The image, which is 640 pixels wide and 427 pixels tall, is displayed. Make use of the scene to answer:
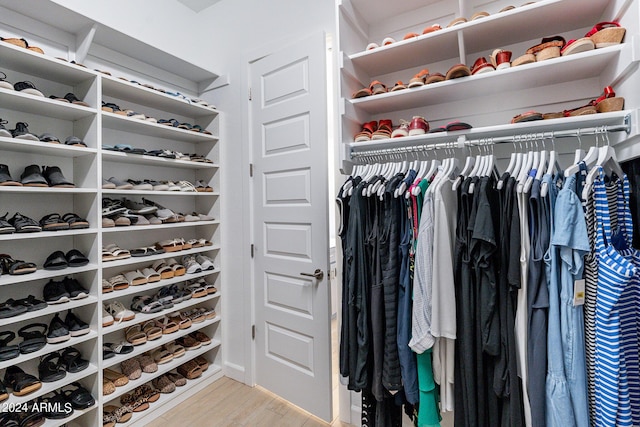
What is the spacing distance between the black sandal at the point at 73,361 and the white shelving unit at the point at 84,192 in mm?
27

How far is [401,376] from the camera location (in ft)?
4.12

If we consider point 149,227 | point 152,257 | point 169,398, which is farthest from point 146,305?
point 169,398

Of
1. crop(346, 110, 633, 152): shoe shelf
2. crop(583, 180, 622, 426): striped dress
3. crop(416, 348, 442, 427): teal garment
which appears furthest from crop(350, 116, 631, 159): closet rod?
crop(416, 348, 442, 427): teal garment

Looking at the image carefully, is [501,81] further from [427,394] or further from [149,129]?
[149,129]

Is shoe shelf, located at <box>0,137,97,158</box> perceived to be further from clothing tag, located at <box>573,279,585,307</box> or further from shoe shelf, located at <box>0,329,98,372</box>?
clothing tag, located at <box>573,279,585,307</box>

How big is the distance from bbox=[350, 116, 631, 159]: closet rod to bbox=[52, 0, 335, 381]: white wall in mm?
1171

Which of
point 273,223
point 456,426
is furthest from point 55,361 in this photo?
point 456,426

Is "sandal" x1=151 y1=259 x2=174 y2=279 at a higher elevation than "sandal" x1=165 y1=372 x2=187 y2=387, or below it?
higher

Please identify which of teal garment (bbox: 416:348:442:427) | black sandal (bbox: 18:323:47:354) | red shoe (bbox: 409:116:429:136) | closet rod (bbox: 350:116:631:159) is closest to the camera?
closet rod (bbox: 350:116:631:159)

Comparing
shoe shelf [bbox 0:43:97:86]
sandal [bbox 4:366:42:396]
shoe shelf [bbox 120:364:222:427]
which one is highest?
shoe shelf [bbox 0:43:97:86]

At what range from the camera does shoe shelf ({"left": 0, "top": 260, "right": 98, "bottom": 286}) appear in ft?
4.86

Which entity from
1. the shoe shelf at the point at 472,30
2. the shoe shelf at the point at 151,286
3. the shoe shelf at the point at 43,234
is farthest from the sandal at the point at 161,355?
the shoe shelf at the point at 472,30

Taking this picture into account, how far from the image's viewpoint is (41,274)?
1599mm

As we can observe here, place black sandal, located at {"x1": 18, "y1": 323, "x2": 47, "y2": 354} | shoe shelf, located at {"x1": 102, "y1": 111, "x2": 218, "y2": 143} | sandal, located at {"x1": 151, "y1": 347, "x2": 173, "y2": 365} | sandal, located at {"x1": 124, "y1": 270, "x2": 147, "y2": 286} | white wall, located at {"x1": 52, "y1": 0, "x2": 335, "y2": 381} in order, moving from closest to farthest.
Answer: black sandal, located at {"x1": 18, "y1": 323, "x2": 47, "y2": 354}, shoe shelf, located at {"x1": 102, "y1": 111, "x2": 218, "y2": 143}, sandal, located at {"x1": 124, "y1": 270, "x2": 147, "y2": 286}, sandal, located at {"x1": 151, "y1": 347, "x2": 173, "y2": 365}, white wall, located at {"x1": 52, "y1": 0, "x2": 335, "y2": 381}
